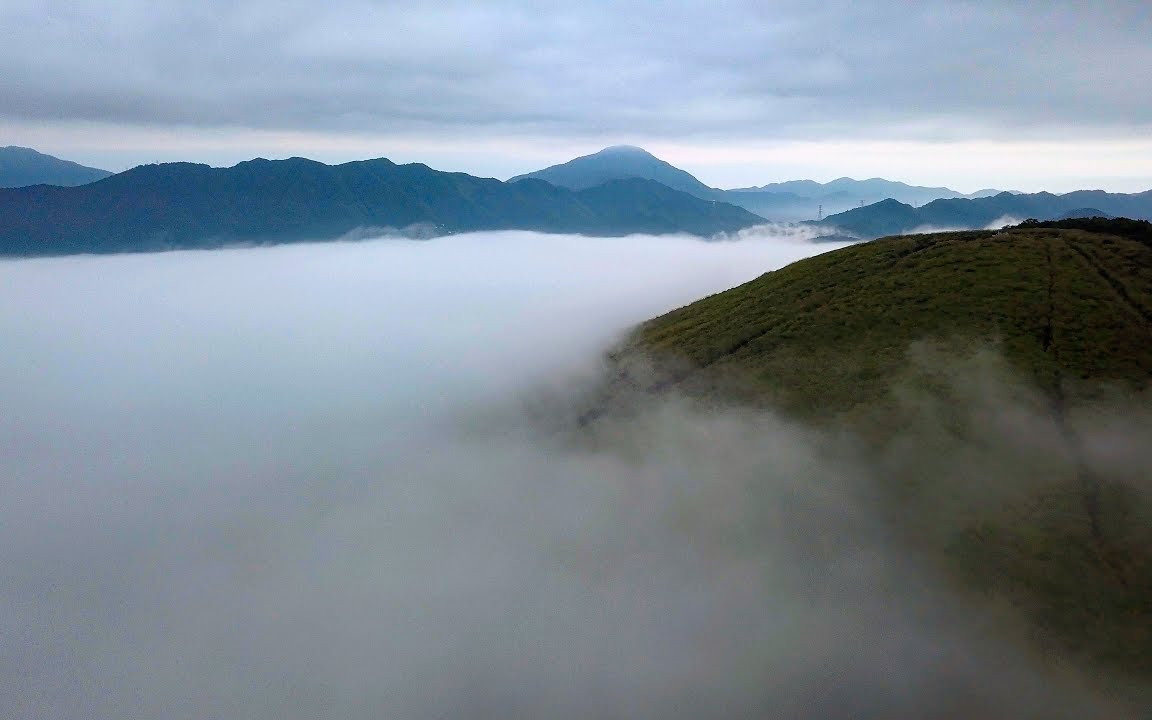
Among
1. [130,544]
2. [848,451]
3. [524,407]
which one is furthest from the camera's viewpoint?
[524,407]

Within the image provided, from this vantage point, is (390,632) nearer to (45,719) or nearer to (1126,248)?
(45,719)

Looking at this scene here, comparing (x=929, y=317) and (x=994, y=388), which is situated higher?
(x=929, y=317)

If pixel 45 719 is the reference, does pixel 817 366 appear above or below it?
above

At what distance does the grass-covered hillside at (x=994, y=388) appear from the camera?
7612 cm

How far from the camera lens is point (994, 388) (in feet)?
339

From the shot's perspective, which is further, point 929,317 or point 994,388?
point 929,317

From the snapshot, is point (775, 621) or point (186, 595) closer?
point (775, 621)

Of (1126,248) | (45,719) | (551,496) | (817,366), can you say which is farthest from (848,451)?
(45,719)

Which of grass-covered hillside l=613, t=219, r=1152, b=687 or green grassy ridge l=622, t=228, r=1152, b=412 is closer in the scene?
grass-covered hillside l=613, t=219, r=1152, b=687

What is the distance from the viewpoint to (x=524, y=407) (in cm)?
18200

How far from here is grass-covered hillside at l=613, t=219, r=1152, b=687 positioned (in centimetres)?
7612

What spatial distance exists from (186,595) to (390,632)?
2258 inches

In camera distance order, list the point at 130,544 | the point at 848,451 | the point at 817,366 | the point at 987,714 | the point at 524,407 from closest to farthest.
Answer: the point at 987,714 → the point at 848,451 → the point at 817,366 → the point at 130,544 → the point at 524,407

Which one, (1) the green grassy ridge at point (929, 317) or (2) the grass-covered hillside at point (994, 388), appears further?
(1) the green grassy ridge at point (929, 317)
